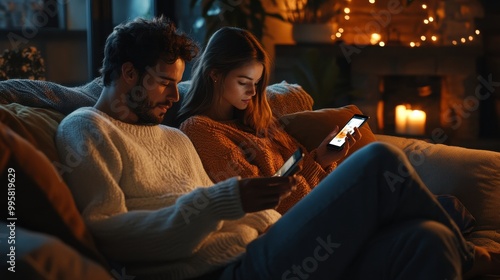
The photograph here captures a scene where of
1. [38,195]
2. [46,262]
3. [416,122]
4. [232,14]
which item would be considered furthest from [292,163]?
[416,122]

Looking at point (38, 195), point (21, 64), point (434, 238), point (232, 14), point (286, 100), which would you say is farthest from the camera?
point (232, 14)

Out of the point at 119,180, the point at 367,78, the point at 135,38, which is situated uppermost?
the point at 135,38

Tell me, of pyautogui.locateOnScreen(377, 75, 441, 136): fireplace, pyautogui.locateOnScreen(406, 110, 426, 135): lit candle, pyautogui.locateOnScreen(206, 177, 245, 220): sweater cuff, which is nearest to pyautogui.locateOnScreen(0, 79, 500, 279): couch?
pyautogui.locateOnScreen(206, 177, 245, 220): sweater cuff

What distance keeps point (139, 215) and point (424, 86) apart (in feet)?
11.8

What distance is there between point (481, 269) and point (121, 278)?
2.78 ft

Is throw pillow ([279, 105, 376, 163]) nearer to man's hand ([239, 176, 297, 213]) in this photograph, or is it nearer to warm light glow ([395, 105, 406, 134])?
man's hand ([239, 176, 297, 213])

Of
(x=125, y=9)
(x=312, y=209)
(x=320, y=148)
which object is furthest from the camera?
(x=125, y=9)

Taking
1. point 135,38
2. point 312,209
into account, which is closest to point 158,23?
point 135,38

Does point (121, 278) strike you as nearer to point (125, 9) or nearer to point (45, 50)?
point (45, 50)

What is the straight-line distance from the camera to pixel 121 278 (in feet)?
5.30

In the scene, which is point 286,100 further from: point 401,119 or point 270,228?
point 401,119

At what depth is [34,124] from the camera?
1.73 m

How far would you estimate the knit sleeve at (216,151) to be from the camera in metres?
2.10

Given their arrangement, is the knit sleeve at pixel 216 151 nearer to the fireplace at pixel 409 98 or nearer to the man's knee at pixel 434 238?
the man's knee at pixel 434 238
